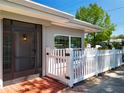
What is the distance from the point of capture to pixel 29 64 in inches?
251

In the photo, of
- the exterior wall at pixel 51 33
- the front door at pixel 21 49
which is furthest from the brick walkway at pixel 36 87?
the exterior wall at pixel 51 33

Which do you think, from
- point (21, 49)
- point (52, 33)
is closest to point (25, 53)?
point (21, 49)

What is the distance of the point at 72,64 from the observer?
228 inches

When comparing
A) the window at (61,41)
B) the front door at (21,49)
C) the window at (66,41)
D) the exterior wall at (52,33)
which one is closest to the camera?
the front door at (21,49)

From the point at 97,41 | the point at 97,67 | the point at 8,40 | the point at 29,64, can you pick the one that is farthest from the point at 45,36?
the point at 97,41

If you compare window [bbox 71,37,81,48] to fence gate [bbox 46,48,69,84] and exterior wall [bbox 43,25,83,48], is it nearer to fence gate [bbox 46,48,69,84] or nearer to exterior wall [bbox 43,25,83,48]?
exterior wall [bbox 43,25,83,48]

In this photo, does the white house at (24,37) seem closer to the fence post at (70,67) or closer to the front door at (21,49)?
the front door at (21,49)

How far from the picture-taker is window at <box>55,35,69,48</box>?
28.4 ft

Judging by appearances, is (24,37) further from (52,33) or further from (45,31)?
(52,33)

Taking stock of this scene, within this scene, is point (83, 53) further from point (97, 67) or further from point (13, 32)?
point (13, 32)

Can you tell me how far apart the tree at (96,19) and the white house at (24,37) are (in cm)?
1608

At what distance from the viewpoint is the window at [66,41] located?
877cm

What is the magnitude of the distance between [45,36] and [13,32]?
1.90m

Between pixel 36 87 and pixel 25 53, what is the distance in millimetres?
1660
